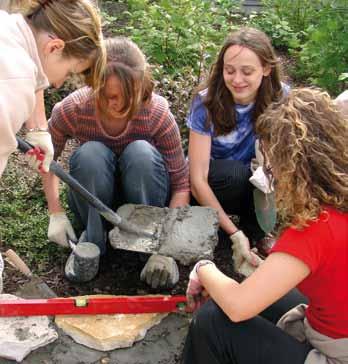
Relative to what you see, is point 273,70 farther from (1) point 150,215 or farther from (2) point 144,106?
(1) point 150,215

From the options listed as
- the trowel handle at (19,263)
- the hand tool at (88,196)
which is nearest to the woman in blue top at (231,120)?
the hand tool at (88,196)

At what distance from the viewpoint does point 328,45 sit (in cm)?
400

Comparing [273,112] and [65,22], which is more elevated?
[65,22]

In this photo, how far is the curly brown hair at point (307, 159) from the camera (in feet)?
5.03

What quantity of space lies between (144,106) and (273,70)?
61cm

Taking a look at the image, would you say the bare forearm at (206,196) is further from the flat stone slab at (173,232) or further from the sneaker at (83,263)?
the sneaker at (83,263)

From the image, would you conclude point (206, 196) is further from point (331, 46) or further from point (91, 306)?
point (331, 46)

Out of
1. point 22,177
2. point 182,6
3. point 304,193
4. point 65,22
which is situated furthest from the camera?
point 182,6

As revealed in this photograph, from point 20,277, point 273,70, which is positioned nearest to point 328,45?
point 273,70

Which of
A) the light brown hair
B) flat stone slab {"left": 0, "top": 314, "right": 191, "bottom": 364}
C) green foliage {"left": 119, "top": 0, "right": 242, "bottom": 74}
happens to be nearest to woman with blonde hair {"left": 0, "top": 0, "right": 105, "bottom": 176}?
the light brown hair

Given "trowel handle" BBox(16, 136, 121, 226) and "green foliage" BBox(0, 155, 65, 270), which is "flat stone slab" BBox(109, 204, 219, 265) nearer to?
"trowel handle" BBox(16, 136, 121, 226)

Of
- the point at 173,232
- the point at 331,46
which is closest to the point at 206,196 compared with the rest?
the point at 173,232

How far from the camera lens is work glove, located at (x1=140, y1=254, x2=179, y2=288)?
2.41 m

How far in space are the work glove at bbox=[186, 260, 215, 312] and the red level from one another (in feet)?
0.70
